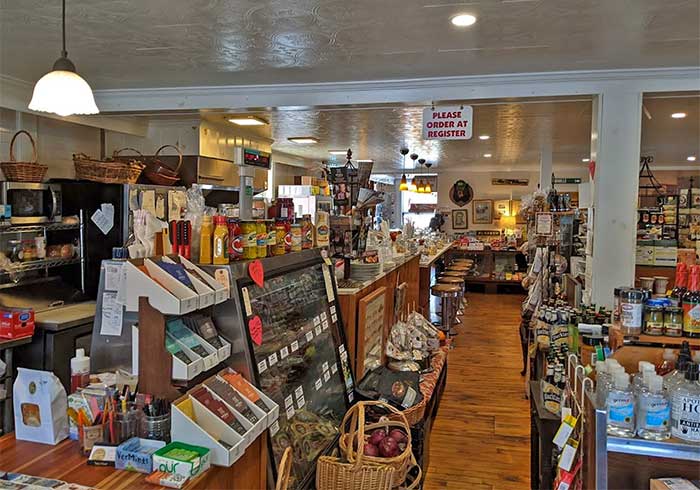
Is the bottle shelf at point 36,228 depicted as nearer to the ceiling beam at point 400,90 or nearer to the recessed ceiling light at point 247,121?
the ceiling beam at point 400,90

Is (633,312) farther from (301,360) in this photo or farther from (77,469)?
(77,469)

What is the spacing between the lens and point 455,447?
3.94m

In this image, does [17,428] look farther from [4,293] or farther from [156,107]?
A: [156,107]

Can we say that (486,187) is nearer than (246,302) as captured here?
No

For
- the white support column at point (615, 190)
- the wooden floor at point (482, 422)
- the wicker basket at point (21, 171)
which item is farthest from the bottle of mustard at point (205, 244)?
the white support column at point (615, 190)

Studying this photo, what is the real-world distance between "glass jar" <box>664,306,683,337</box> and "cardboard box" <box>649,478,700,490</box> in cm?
57

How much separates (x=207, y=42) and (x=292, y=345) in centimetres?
198

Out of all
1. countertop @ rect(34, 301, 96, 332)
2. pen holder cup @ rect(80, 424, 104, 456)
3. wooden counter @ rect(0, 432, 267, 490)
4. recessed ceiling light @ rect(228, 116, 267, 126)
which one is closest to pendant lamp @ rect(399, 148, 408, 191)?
recessed ceiling light @ rect(228, 116, 267, 126)

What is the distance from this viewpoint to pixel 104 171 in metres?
4.58

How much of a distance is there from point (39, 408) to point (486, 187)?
12.4 metres

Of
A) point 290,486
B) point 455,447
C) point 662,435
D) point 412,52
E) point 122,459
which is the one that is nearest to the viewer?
point 122,459

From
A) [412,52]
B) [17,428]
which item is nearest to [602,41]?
[412,52]

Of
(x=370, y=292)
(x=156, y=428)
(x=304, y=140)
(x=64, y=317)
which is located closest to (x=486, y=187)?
(x=304, y=140)

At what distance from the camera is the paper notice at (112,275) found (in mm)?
1994
